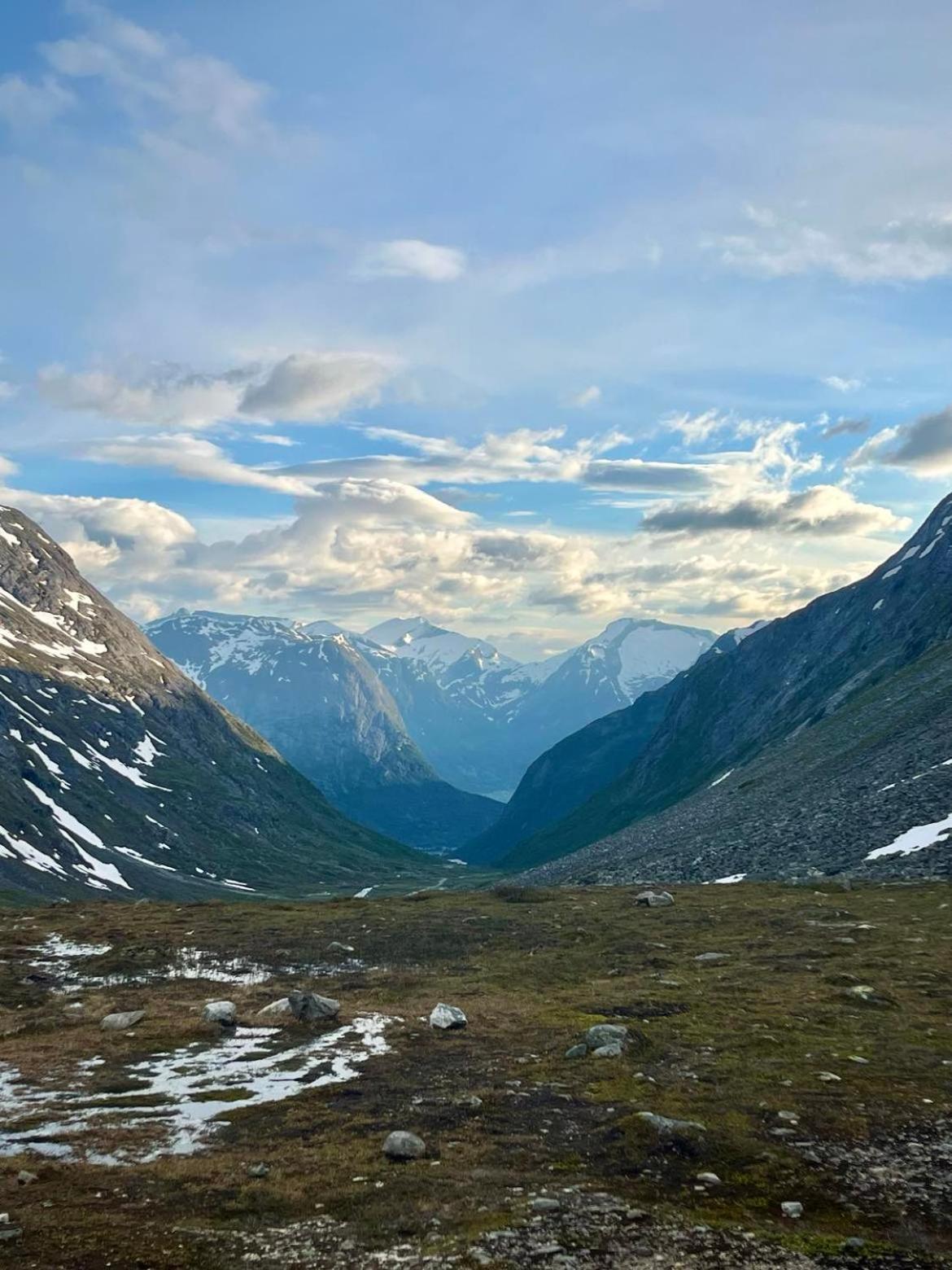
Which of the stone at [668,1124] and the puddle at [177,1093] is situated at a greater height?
the puddle at [177,1093]

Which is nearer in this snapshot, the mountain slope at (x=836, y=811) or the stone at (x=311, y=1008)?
the stone at (x=311, y=1008)

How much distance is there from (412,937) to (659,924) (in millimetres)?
14805

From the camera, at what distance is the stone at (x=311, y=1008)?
107ft

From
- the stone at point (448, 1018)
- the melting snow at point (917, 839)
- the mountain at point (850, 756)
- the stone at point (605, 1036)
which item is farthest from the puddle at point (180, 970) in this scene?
the mountain at point (850, 756)

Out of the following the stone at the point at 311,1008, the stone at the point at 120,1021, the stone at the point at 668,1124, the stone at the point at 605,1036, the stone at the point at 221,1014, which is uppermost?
the stone at the point at 120,1021

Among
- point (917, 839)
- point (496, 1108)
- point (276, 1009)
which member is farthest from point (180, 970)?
point (917, 839)

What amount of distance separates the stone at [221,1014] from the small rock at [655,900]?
3532 centimetres

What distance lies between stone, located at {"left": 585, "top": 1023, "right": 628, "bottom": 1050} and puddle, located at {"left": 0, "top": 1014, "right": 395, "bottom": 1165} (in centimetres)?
651

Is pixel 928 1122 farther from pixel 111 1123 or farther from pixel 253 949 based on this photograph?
pixel 253 949

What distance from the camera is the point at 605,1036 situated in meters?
27.0

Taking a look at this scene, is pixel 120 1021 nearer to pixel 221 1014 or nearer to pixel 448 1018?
pixel 221 1014

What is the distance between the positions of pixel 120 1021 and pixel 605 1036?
17583 mm

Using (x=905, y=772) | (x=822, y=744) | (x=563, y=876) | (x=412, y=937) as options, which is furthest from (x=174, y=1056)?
(x=822, y=744)

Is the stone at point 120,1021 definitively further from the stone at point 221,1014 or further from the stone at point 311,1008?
the stone at point 311,1008
